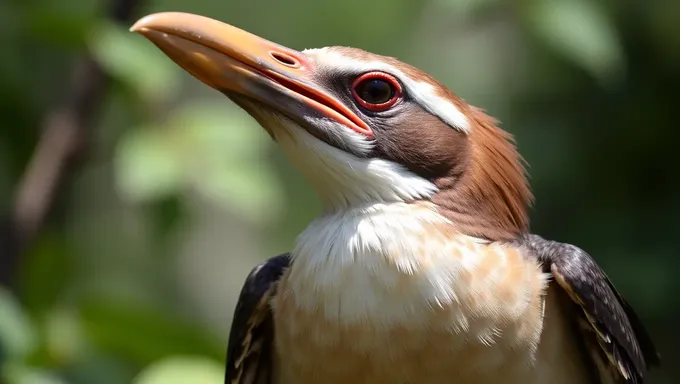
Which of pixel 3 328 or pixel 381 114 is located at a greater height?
pixel 381 114

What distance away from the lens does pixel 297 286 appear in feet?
8.48

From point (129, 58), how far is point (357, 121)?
147 cm

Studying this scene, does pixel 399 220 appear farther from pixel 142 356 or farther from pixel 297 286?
pixel 142 356

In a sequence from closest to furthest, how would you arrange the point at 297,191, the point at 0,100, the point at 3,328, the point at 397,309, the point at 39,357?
the point at 397,309, the point at 3,328, the point at 39,357, the point at 0,100, the point at 297,191

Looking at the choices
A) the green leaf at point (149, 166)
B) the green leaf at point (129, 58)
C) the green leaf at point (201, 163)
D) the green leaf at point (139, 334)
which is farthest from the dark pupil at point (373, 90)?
the green leaf at point (139, 334)

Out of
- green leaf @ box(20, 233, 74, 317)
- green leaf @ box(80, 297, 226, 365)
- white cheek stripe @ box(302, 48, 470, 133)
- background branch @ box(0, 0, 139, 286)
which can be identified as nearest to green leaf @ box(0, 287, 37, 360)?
green leaf @ box(80, 297, 226, 365)

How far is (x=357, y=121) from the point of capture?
262 centimetres

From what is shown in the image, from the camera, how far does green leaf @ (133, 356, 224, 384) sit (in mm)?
3201

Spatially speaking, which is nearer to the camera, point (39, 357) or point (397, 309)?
point (397, 309)

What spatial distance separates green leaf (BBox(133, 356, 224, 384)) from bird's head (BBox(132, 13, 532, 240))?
911mm

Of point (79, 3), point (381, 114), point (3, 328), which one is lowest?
point (3, 328)

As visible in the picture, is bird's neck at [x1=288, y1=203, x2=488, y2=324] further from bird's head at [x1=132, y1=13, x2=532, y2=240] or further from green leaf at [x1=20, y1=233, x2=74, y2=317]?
green leaf at [x1=20, y1=233, x2=74, y2=317]

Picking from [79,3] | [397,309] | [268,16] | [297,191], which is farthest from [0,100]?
[297,191]

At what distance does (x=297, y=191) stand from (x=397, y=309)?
243 inches
